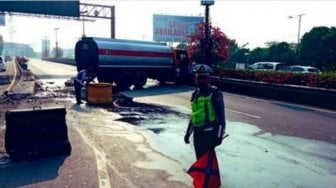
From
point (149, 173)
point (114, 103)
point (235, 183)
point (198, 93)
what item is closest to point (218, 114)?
point (198, 93)

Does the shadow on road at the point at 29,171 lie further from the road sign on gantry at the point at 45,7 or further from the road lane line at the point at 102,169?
the road sign on gantry at the point at 45,7

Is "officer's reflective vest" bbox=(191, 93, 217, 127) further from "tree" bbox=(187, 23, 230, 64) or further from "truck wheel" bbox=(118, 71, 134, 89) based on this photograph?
"tree" bbox=(187, 23, 230, 64)

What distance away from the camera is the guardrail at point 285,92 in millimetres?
15414

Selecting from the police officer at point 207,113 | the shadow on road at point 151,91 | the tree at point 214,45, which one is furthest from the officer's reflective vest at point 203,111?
the tree at point 214,45

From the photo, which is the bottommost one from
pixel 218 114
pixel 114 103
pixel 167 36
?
pixel 114 103

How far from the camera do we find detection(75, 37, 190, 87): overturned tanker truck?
23.2 metres

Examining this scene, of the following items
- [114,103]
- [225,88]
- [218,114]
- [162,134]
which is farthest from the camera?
[225,88]

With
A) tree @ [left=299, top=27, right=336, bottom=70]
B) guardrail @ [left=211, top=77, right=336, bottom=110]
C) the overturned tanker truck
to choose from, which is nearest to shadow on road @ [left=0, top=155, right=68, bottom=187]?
guardrail @ [left=211, top=77, right=336, bottom=110]

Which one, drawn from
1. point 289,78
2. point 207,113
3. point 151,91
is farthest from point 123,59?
point 207,113

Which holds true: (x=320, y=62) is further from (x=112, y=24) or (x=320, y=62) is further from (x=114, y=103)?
(x=114, y=103)

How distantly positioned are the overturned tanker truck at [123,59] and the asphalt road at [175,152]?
400 inches

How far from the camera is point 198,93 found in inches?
208

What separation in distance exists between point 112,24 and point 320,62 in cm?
2578

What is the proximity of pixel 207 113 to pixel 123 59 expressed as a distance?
63.6ft
